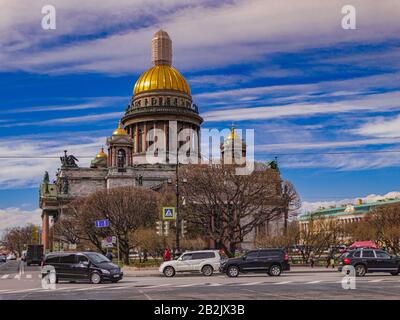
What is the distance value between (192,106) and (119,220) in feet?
203

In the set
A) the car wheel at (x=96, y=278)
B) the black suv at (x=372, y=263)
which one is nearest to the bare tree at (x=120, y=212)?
the car wheel at (x=96, y=278)

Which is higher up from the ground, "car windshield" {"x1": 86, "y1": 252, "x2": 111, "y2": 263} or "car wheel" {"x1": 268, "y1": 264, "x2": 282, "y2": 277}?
"car windshield" {"x1": 86, "y1": 252, "x2": 111, "y2": 263}

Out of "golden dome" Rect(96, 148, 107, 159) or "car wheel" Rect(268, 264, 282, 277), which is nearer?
"car wheel" Rect(268, 264, 282, 277)

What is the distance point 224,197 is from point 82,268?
1113 inches

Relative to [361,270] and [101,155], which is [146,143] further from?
[361,270]

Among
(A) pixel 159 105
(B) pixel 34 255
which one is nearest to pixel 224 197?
(B) pixel 34 255

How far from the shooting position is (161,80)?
4902 inches

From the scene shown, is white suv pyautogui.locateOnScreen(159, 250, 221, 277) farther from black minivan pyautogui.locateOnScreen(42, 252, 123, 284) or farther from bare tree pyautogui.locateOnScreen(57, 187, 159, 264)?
bare tree pyautogui.locateOnScreen(57, 187, 159, 264)

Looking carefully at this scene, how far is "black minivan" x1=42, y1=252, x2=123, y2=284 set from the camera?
113 ft

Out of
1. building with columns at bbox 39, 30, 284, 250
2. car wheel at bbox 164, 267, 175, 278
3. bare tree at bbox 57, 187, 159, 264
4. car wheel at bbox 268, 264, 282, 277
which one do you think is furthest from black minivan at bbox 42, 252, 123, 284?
building with columns at bbox 39, 30, 284, 250

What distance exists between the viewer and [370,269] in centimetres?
3778

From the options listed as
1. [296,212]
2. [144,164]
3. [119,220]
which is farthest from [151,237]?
[144,164]

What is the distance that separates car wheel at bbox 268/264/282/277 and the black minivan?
956cm
